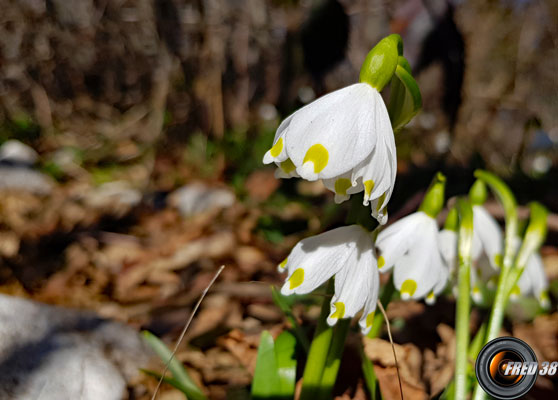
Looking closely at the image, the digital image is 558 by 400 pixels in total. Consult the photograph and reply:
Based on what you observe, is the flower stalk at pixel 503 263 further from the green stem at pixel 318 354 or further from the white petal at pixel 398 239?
the green stem at pixel 318 354

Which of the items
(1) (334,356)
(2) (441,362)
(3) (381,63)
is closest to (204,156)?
(2) (441,362)

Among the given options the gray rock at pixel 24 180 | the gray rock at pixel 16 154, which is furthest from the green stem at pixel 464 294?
the gray rock at pixel 16 154

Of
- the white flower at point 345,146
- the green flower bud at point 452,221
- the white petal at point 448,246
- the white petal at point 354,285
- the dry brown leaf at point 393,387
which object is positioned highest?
the white flower at point 345,146

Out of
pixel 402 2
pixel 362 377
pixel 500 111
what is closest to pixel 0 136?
pixel 402 2

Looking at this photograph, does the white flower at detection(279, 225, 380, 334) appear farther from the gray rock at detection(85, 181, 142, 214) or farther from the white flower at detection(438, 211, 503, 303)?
the gray rock at detection(85, 181, 142, 214)

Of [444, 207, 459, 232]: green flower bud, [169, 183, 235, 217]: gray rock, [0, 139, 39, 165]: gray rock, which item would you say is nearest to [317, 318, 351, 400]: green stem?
[444, 207, 459, 232]: green flower bud

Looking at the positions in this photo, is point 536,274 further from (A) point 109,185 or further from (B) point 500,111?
(B) point 500,111
